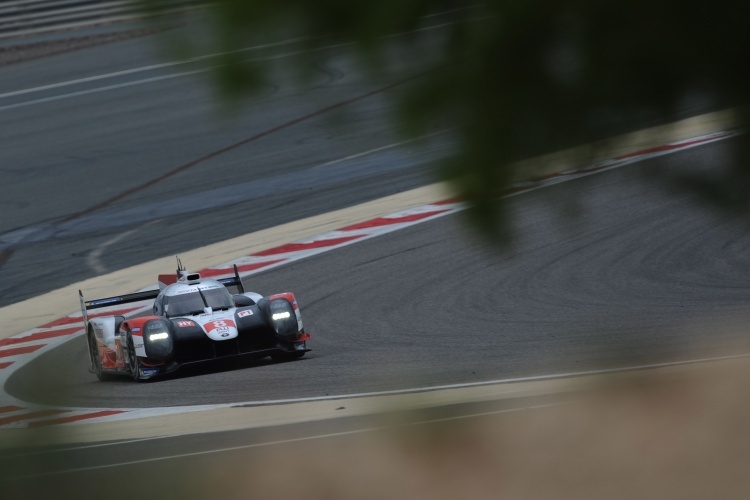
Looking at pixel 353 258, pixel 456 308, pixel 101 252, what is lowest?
pixel 456 308

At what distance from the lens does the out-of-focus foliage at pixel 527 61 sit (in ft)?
3.64

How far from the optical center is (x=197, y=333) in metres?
9.27

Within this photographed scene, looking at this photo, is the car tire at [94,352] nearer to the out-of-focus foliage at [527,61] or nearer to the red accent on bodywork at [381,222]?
the red accent on bodywork at [381,222]

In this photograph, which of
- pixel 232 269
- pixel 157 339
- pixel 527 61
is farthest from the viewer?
pixel 232 269

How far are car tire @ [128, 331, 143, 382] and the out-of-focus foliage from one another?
8497mm

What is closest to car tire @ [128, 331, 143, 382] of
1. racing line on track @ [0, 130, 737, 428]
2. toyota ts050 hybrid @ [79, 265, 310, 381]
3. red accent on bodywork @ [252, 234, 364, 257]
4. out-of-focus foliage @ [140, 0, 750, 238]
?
toyota ts050 hybrid @ [79, 265, 310, 381]

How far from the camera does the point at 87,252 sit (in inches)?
559

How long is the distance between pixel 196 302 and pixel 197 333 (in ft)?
1.34

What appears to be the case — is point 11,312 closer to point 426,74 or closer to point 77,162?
point 77,162

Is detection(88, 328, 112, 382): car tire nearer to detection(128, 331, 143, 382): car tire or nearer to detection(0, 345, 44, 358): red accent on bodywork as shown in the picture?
detection(128, 331, 143, 382): car tire

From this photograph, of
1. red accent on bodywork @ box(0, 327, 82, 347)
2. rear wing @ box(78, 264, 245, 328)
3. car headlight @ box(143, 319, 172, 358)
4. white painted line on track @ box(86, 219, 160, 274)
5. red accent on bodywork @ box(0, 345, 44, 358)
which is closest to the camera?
car headlight @ box(143, 319, 172, 358)

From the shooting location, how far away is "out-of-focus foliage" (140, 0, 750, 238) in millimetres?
1110

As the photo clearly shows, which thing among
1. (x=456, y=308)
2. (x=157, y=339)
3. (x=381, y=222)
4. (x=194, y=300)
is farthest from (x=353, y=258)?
(x=157, y=339)

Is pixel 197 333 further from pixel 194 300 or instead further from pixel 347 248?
pixel 347 248
